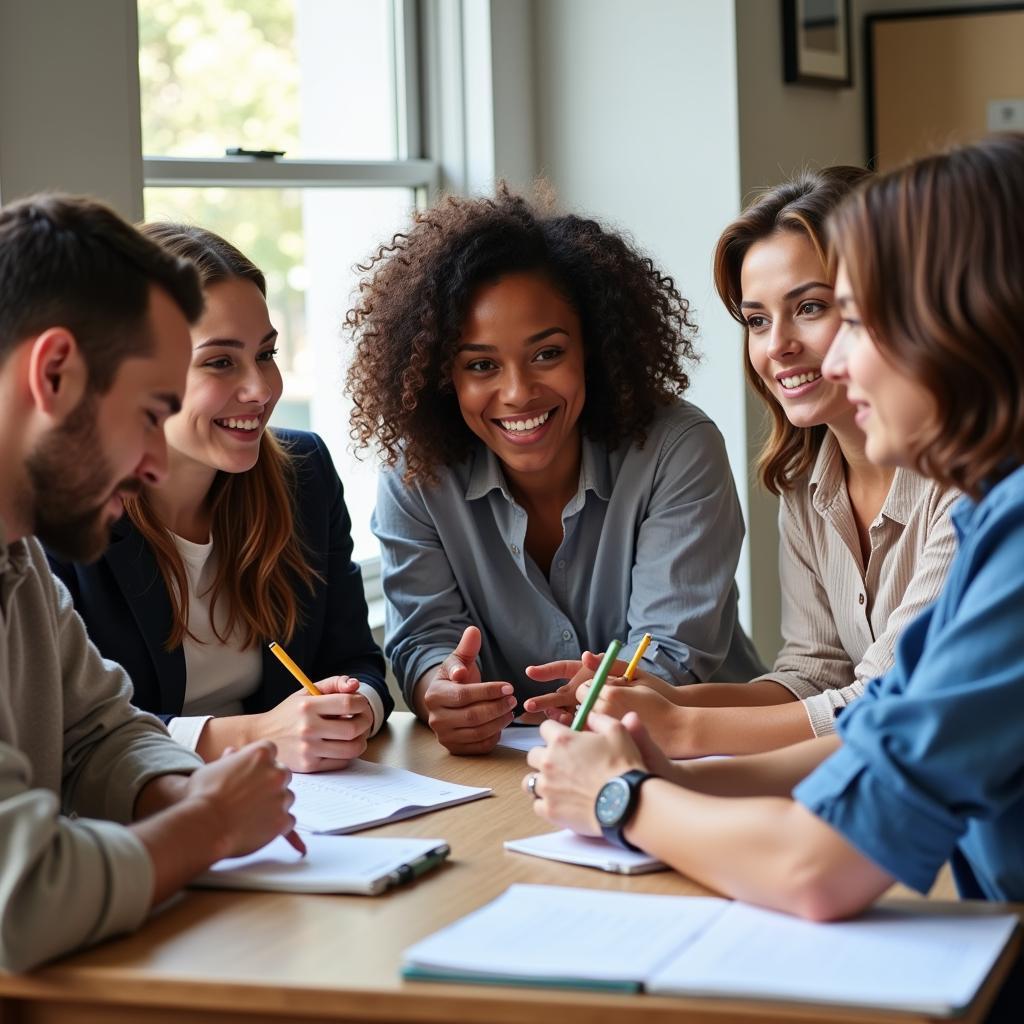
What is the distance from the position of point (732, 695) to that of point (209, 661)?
739 mm

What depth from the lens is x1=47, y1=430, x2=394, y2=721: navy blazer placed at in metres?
2.01

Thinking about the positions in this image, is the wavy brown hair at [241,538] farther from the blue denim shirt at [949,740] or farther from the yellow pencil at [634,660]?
the blue denim shirt at [949,740]

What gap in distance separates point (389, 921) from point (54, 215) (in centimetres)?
72

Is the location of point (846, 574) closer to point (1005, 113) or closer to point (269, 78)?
point (269, 78)

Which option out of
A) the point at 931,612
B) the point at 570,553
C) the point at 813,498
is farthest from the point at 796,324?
the point at 931,612

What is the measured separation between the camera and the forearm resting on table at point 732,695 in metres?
2.02

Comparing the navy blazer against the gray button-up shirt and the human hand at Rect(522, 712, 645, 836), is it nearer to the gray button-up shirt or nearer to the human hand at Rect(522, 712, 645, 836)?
the gray button-up shirt

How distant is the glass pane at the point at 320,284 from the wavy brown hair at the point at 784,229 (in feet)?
3.83

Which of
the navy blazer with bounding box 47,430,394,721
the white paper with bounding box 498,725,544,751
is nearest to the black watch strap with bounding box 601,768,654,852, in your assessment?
the white paper with bounding box 498,725,544,751

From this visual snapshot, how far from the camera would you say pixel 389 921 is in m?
1.28

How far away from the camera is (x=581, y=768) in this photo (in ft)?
4.81

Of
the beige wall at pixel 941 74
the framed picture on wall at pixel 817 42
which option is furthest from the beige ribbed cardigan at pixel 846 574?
the beige wall at pixel 941 74

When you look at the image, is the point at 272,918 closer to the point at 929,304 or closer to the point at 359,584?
the point at 929,304

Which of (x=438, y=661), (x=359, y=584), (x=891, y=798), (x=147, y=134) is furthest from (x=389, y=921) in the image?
(x=147, y=134)
